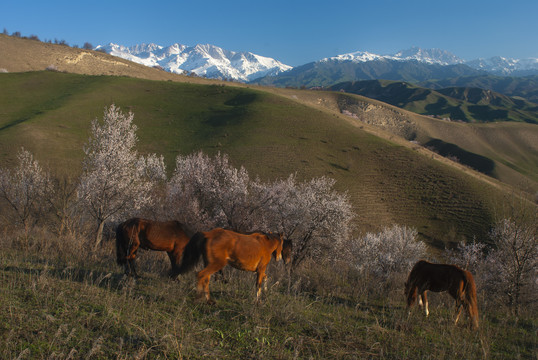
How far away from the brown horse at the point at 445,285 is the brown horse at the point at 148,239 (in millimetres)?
5328

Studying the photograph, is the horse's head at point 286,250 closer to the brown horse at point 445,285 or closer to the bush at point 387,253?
the brown horse at point 445,285

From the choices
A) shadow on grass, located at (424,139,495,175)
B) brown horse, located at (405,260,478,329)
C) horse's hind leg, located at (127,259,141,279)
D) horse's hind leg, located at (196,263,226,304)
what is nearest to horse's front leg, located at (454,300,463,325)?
brown horse, located at (405,260,478,329)

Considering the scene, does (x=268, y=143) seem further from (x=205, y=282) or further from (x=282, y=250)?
(x=205, y=282)

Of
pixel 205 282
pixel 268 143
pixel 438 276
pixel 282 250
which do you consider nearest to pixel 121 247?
pixel 205 282

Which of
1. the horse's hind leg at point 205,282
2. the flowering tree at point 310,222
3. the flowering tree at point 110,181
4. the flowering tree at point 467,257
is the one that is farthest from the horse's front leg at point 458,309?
the flowering tree at point 467,257

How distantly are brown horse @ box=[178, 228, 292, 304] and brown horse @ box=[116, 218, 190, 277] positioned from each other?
1.37 meters

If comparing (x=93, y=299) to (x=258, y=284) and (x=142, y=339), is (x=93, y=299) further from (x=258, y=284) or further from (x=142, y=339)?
(x=258, y=284)

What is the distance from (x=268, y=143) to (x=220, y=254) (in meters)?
52.7

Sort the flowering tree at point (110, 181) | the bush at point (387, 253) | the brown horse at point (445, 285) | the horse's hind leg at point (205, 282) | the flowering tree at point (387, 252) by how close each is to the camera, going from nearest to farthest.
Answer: the horse's hind leg at point (205, 282) < the brown horse at point (445, 285) < the flowering tree at point (110, 181) < the bush at point (387, 253) < the flowering tree at point (387, 252)

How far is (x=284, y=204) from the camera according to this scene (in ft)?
79.4

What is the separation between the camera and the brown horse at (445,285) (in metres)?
6.43

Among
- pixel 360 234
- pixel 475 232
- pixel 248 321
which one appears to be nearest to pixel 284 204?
pixel 360 234

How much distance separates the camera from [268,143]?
58125 millimetres

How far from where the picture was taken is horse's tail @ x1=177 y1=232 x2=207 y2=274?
6.05 meters
